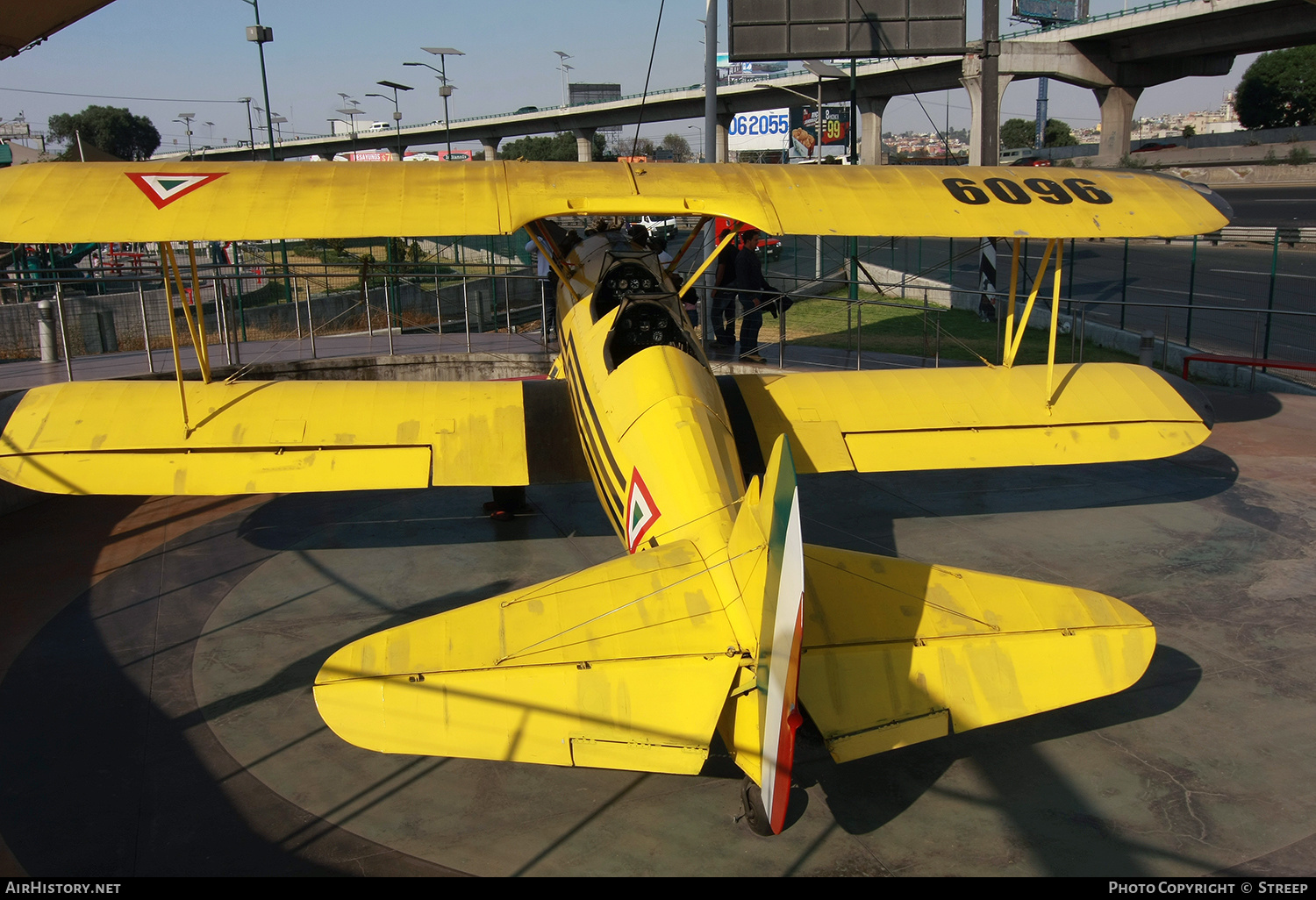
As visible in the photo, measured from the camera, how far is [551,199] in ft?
24.8

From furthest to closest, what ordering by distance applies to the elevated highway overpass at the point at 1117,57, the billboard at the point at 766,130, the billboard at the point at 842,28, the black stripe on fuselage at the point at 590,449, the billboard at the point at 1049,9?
1. the billboard at the point at 1049,9
2. the billboard at the point at 766,130
3. the elevated highway overpass at the point at 1117,57
4. the billboard at the point at 842,28
5. the black stripe on fuselage at the point at 590,449


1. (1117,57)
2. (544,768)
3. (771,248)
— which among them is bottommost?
(544,768)

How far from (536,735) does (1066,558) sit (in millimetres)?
5780

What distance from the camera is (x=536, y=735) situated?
3.99 meters

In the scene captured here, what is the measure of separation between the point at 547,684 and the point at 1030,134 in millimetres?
125376

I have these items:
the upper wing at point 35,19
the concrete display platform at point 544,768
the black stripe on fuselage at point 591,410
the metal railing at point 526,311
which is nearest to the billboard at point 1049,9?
the metal railing at point 526,311

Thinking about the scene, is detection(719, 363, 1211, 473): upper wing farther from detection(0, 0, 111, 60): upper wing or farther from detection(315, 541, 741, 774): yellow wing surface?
detection(0, 0, 111, 60): upper wing

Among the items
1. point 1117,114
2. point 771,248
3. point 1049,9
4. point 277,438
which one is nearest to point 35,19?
point 277,438

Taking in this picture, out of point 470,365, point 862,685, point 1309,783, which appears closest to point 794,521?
point 862,685

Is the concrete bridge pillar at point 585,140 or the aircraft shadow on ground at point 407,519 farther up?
the concrete bridge pillar at point 585,140

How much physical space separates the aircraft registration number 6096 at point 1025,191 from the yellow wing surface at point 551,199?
2 centimetres

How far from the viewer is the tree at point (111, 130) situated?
3647 inches

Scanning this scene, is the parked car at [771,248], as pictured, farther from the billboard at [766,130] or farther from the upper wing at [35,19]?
the upper wing at [35,19]

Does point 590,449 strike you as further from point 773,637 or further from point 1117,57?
point 1117,57
